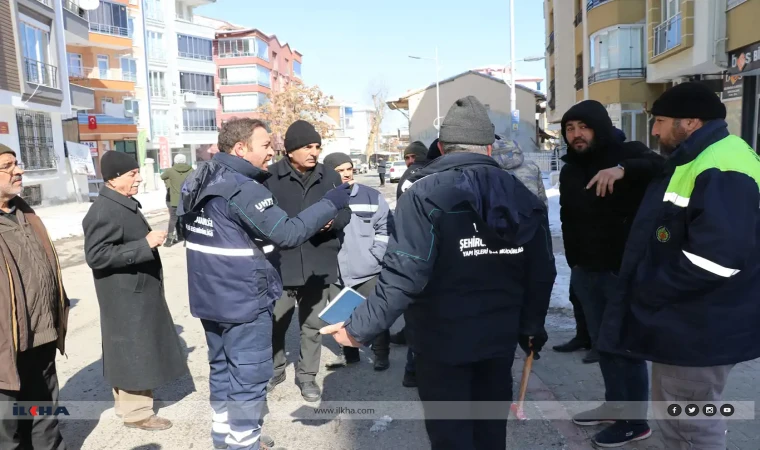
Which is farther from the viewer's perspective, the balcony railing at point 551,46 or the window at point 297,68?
the window at point 297,68

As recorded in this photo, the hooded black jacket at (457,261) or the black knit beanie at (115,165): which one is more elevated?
the black knit beanie at (115,165)

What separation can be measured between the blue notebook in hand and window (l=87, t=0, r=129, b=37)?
3908 centimetres

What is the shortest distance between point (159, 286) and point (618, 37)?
21.3m

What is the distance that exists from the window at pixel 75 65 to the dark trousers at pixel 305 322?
3652 cm

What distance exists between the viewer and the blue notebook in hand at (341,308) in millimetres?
2754

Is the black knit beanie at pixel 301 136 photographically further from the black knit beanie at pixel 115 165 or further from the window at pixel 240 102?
the window at pixel 240 102

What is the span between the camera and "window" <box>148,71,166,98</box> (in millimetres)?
47250

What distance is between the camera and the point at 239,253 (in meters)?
3.23

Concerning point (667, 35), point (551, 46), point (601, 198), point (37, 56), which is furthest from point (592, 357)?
point (551, 46)

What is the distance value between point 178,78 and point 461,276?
171 feet

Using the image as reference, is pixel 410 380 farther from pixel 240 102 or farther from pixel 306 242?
pixel 240 102

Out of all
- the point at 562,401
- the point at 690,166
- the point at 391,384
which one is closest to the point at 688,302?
the point at 690,166

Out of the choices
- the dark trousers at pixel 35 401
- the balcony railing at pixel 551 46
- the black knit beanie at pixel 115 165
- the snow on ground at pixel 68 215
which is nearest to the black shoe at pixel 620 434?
the dark trousers at pixel 35 401

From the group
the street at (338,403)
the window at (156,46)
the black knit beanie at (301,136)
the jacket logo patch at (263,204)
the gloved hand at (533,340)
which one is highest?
the window at (156,46)
